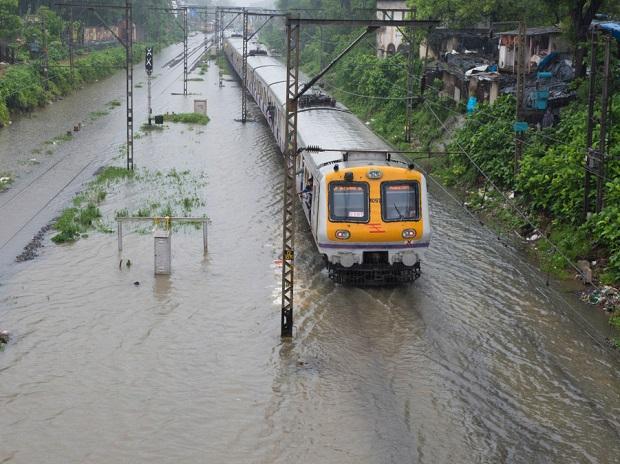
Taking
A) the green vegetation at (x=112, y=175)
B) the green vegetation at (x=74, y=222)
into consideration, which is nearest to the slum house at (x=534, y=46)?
→ the green vegetation at (x=112, y=175)

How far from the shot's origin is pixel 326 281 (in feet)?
58.3

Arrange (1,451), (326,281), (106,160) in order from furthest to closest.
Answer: (106,160)
(326,281)
(1,451)

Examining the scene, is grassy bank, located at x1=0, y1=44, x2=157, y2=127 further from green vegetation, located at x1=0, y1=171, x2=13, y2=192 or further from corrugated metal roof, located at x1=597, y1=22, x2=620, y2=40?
corrugated metal roof, located at x1=597, y1=22, x2=620, y2=40

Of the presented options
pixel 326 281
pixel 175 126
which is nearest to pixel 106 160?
pixel 175 126

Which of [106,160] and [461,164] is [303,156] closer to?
[461,164]

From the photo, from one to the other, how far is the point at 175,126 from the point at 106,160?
27.6ft

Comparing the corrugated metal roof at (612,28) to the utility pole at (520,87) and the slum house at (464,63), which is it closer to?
the slum house at (464,63)

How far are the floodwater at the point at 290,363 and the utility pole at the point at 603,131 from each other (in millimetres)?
2260

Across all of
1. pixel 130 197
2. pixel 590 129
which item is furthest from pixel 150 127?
pixel 590 129

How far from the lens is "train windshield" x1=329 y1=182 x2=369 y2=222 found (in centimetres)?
1661

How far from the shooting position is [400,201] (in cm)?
1681

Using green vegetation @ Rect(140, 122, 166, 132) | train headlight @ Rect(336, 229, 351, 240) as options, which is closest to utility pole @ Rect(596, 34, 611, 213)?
train headlight @ Rect(336, 229, 351, 240)

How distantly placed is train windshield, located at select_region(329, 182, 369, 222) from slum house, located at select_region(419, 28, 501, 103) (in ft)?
45.5

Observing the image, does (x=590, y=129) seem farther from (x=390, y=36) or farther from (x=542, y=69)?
(x=390, y=36)
